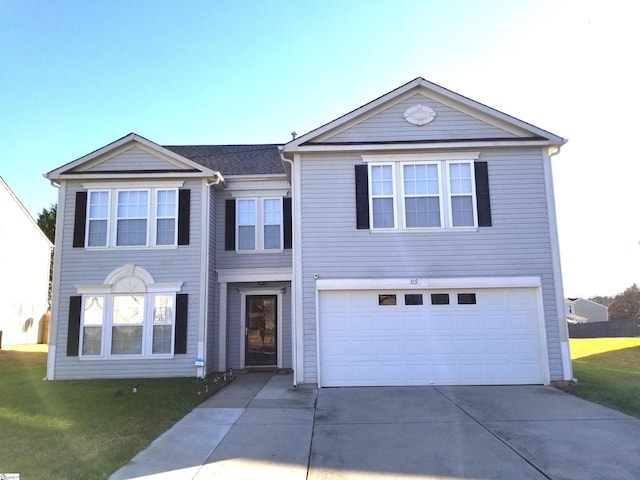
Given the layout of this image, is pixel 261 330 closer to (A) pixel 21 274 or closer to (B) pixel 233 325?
(B) pixel 233 325

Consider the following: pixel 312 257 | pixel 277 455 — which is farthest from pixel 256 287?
pixel 277 455

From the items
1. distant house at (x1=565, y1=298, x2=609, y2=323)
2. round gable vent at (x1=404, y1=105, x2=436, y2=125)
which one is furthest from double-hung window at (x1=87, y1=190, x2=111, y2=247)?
distant house at (x1=565, y1=298, x2=609, y2=323)

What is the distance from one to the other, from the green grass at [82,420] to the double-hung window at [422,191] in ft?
18.0

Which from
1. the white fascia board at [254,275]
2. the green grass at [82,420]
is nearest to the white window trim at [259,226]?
the white fascia board at [254,275]

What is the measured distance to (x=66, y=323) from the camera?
39.5 ft

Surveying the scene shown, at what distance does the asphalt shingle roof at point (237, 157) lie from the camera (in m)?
13.8

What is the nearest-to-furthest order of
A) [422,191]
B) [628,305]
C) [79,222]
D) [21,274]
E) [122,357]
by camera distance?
1. [422,191]
2. [122,357]
3. [79,222]
4. [21,274]
5. [628,305]

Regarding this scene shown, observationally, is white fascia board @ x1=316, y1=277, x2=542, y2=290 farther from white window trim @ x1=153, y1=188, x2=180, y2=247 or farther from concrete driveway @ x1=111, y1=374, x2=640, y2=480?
white window trim @ x1=153, y1=188, x2=180, y2=247

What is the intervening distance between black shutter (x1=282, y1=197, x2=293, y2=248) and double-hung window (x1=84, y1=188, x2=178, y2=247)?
2.92 meters

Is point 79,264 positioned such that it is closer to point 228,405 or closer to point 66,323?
point 66,323

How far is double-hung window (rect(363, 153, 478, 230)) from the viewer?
10.5 meters

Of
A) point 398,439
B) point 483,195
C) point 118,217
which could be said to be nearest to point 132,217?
point 118,217

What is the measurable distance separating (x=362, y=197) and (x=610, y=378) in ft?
23.3

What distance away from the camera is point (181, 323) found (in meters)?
11.9
